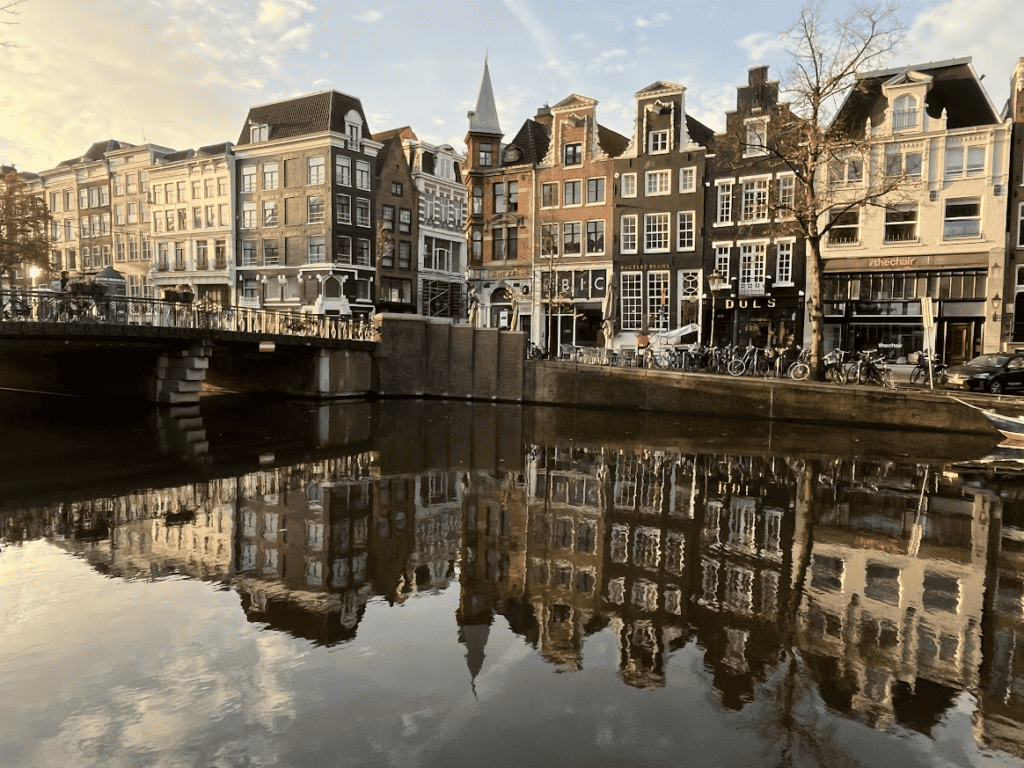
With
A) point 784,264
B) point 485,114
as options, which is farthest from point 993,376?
point 485,114

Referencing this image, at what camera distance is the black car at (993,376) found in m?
25.4

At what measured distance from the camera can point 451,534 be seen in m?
11.6

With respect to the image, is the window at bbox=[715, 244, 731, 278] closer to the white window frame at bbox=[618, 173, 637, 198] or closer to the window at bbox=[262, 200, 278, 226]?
the white window frame at bbox=[618, 173, 637, 198]

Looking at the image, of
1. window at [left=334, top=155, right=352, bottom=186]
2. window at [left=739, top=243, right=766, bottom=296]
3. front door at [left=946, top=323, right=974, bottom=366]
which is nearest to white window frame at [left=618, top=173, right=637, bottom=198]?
window at [left=739, top=243, right=766, bottom=296]

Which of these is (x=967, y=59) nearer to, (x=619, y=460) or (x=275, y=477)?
(x=619, y=460)

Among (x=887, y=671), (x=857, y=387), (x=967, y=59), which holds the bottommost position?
(x=887, y=671)

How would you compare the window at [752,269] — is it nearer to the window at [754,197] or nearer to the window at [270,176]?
the window at [754,197]

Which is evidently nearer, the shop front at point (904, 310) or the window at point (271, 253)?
the shop front at point (904, 310)

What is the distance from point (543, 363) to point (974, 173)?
22550mm

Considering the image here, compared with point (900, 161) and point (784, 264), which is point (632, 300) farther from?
point (900, 161)

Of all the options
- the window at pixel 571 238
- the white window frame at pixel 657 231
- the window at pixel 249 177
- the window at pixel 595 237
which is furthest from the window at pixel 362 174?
the white window frame at pixel 657 231

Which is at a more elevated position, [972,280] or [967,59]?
[967,59]

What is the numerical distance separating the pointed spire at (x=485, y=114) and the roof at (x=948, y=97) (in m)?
20.8

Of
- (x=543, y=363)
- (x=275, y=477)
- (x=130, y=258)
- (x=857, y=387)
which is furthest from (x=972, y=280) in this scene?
(x=130, y=258)
